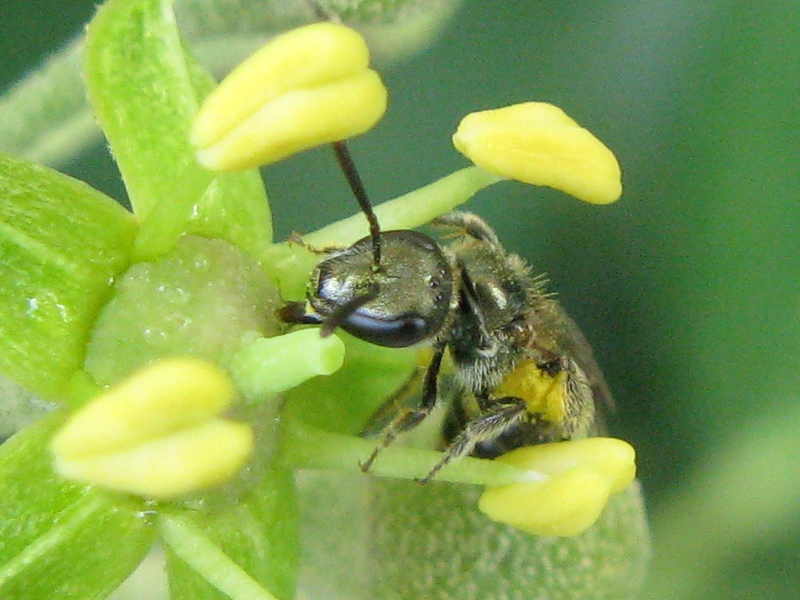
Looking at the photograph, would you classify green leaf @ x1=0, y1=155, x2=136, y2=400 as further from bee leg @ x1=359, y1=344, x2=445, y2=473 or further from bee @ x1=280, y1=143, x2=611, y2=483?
bee leg @ x1=359, y1=344, x2=445, y2=473

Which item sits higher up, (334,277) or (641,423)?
(334,277)

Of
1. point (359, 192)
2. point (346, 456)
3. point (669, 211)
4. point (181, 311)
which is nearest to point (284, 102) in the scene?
point (359, 192)

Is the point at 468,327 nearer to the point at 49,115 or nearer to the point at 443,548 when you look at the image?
the point at 443,548

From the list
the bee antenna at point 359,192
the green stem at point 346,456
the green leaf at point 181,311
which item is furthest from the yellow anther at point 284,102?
the green stem at point 346,456

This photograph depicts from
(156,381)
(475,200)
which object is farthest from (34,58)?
(156,381)

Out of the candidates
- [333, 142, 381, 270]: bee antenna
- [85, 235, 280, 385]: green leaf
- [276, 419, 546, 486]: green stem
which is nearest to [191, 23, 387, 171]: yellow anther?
[333, 142, 381, 270]: bee antenna

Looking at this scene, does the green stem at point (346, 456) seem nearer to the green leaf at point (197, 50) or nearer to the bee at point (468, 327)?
the bee at point (468, 327)

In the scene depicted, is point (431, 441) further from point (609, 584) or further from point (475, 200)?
point (475, 200)
